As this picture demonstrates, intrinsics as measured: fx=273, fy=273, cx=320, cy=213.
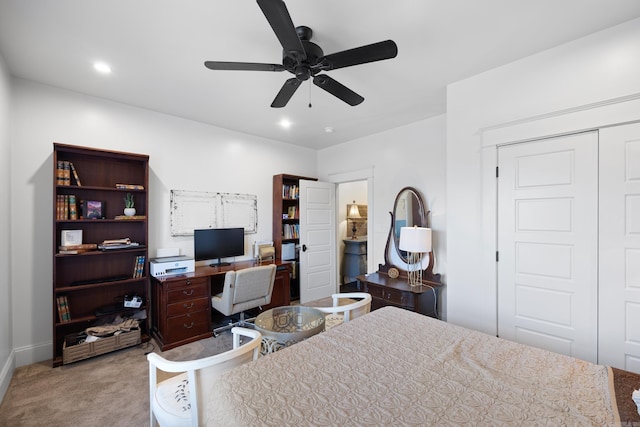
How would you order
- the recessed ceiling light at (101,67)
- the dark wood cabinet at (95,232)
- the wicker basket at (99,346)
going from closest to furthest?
the recessed ceiling light at (101,67) → the wicker basket at (99,346) → the dark wood cabinet at (95,232)

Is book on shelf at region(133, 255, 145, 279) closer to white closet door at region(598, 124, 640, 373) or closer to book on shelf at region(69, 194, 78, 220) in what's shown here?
book on shelf at region(69, 194, 78, 220)

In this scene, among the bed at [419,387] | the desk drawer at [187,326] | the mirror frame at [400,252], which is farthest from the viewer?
the mirror frame at [400,252]

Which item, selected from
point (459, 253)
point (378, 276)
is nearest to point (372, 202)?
point (378, 276)

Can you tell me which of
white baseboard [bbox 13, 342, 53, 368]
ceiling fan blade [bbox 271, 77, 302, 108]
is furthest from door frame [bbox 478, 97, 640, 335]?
white baseboard [bbox 13, 342, 53, 368]

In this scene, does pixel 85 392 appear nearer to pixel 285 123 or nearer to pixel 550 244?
pixel 285 123

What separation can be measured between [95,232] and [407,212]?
3.70 meters

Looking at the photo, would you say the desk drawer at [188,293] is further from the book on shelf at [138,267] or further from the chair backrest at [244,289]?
the book on shelf at [138,267]

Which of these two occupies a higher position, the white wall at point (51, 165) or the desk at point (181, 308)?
the white wall at point (51, 165)

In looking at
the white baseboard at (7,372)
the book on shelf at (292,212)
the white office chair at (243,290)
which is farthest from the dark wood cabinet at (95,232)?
the book on shelf at (292,212)

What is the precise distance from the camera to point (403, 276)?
11.9 ft

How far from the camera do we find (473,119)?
2.51 meters

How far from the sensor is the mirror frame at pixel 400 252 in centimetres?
344

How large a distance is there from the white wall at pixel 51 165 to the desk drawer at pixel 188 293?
0.71 metres

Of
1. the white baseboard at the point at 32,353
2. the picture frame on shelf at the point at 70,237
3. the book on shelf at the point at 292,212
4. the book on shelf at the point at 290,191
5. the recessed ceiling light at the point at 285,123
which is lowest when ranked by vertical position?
the white baseboard at the point at 32,353
